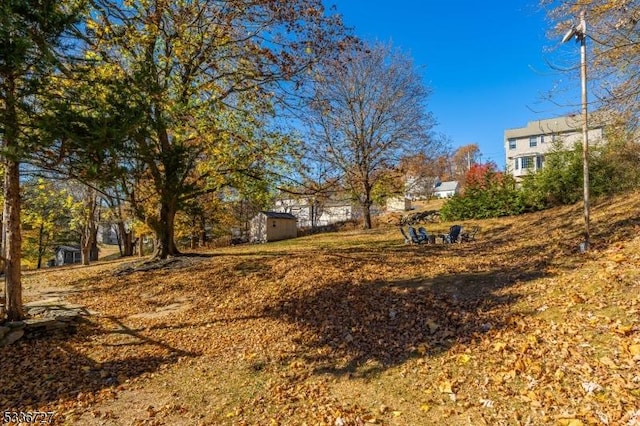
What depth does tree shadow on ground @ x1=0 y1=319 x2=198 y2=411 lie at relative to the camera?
165 inches

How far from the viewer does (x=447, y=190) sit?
5184cm

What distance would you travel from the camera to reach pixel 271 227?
23375mm

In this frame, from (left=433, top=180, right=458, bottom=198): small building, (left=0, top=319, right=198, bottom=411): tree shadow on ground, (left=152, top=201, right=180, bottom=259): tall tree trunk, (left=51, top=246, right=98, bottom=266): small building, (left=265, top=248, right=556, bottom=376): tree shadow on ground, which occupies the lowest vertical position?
(left=51, top=246, right=98, bottom=266): small building

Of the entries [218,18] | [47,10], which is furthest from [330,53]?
[47,10]

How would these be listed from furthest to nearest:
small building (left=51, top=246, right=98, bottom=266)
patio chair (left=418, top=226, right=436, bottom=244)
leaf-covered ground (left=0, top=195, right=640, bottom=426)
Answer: small building (left=51, top=246, right=98, bottom=266), patio chair (left=418, top=226, right=436, bottom=244), leaf-covered ground (left=0, top=195, right=640, bottom=426)

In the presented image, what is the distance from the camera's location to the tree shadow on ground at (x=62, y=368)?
4.20 m

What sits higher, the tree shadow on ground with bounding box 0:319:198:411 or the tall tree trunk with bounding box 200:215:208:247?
the tall tree trunk with bounding box 200:215:208:247

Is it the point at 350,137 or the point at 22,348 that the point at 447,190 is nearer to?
the point at 350,137

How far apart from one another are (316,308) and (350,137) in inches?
574

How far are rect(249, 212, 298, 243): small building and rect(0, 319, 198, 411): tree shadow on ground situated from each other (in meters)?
17.3

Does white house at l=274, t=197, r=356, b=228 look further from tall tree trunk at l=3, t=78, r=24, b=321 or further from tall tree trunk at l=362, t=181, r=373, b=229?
tall tree trunk at l=3, t=78, r=24, b=321

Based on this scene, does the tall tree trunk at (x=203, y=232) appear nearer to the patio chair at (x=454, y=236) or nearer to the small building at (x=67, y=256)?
the patio chair at (x=454, y=236)

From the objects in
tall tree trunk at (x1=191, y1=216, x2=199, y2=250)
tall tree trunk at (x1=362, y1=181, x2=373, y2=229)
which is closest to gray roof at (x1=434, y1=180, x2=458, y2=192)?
tall tree trunk at (x1=362, y1=181, x2=373, y2=229)

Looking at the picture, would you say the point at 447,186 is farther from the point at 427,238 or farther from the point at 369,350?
the point at 369,350
